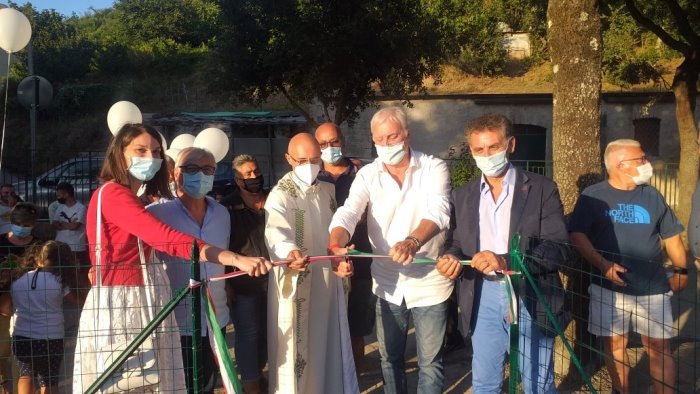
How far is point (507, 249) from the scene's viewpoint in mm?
3572

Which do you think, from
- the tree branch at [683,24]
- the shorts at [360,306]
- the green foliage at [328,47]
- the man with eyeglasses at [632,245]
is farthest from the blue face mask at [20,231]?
the tree branch at [683,24]

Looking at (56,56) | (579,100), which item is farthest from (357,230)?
(56,56)

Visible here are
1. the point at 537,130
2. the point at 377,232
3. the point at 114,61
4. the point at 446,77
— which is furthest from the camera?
the point at 114,61

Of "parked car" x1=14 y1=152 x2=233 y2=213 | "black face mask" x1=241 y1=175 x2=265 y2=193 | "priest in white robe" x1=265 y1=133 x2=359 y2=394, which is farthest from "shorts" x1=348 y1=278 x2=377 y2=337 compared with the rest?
"parked car" x1=14 y1=152 x2=233 y2=213

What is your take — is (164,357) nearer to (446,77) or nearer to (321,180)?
(321,180)

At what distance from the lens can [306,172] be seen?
164 inches

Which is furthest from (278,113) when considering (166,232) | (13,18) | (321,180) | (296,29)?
(166,232)

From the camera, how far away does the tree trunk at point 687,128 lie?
10984 mm

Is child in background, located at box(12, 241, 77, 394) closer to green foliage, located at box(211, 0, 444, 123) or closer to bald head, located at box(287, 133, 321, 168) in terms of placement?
bald head, located at box(287, 133, 321, 168)

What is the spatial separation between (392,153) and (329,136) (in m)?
1.21

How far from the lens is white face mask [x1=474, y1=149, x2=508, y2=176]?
3.59m

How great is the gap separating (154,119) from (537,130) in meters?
14.5

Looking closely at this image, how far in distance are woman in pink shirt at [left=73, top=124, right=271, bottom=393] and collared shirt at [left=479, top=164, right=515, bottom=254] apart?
1245mm

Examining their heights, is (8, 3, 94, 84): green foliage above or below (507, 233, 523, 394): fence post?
above
